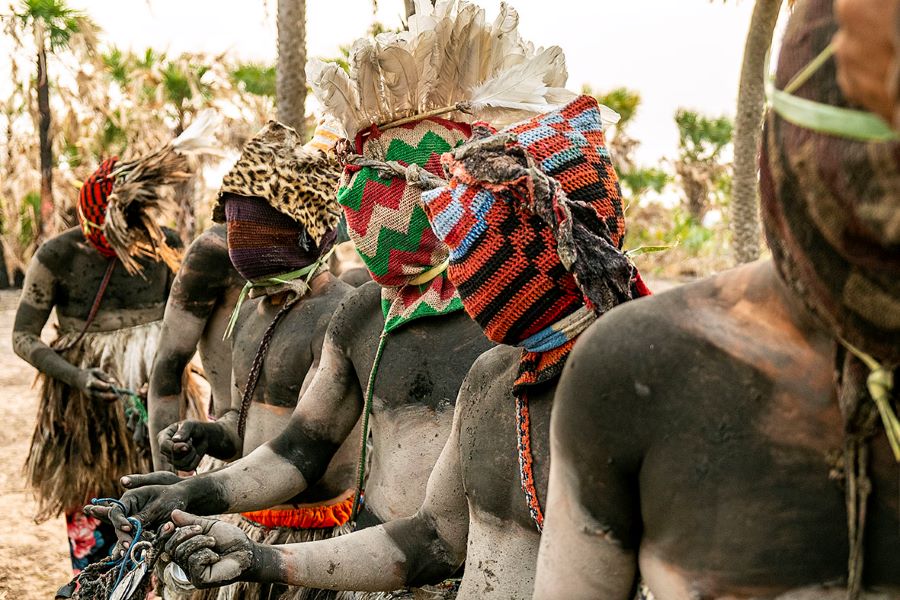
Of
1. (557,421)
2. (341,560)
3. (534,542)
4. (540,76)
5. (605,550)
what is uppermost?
(540,76)

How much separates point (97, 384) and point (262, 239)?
7.57 ft

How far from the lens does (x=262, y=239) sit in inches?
135

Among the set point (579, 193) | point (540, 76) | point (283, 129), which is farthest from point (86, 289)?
point (579, 193)

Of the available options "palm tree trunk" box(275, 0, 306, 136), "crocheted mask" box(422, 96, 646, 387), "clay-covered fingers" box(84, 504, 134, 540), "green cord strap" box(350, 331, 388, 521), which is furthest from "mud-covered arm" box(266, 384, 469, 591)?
"palm tree trunk" box(275, 0, 306, 136)

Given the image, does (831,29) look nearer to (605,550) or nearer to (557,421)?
(557,421)

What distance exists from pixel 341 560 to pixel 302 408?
0.79m

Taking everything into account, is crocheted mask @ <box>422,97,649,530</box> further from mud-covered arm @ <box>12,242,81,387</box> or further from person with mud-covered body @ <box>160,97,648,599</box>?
mud-covered arm @ <box>12,242,81,387</box>

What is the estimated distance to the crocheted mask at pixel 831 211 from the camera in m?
0.88

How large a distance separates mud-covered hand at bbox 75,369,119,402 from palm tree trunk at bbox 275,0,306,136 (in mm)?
2279

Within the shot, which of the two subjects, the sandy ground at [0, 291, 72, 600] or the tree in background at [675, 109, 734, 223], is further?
the tree in background at [675, 109, 734, 223]

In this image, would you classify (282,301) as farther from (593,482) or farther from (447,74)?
(593,482)

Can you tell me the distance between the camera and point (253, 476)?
2648mm

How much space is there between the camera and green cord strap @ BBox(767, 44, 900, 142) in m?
0.86

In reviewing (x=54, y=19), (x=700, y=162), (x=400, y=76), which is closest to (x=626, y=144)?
(x=700, y=162)
